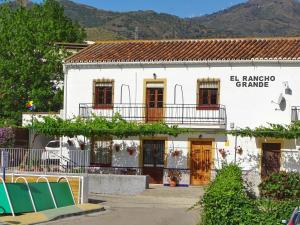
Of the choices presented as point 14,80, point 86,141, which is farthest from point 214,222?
point 14,80

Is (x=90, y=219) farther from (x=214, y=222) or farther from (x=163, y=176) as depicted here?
(x=163, y=176)

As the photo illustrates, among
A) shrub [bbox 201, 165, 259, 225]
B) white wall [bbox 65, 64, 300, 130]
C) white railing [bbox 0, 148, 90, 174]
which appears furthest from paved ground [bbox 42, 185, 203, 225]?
white wall [bbox 65, 64, 300, 130]

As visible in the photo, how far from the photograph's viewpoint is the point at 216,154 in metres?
34.5

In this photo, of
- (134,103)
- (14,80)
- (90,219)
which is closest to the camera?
(90,219)

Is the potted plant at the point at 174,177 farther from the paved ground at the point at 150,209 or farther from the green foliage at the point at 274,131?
the green foliage at the point at 274,131

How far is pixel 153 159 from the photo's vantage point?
3578cm

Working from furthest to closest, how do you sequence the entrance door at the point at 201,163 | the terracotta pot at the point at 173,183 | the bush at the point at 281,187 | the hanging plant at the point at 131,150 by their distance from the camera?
the hanging plant at the point at 131,150 → the entrance door at the point at 201,163 → the terracotta pot at the point at 173,183 → the bush at the point at 281,187

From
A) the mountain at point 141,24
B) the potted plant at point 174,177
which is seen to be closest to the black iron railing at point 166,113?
the potted plant at point 174,177

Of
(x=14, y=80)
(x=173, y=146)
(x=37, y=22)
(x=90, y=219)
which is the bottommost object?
(x=90, y=219)

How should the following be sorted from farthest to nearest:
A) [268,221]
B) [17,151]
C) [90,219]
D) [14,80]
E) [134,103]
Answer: [14,80] < [134,103] < [17,151] < [90,219] < [268,221]

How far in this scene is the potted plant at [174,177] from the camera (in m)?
34.6

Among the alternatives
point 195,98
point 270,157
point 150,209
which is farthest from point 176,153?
point 150,209

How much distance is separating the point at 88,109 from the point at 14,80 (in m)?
9.79

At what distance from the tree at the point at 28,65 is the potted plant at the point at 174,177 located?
12.9 metres
